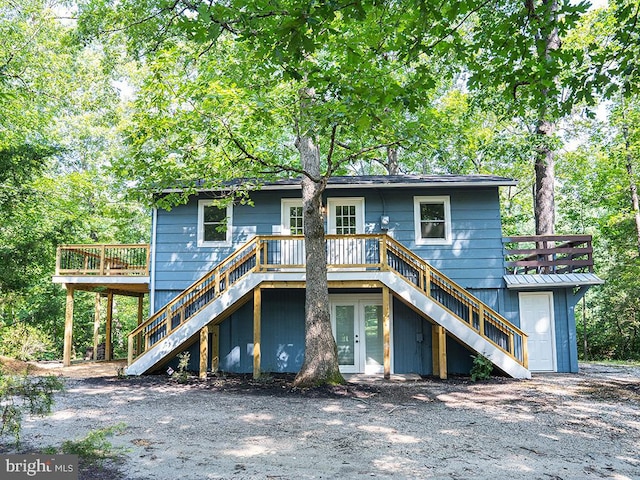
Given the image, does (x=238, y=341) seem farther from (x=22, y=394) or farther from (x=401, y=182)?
(x=22, y=394)

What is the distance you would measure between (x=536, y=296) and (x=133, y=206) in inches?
764

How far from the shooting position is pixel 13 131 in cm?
1980

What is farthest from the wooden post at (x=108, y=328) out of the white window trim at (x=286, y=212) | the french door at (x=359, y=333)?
→ the french door at (x=359, y=333)

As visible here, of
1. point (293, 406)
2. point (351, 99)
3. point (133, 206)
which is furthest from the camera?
point (133, 206)

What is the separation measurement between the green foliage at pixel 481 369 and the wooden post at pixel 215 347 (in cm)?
670

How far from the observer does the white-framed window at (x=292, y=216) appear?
46.1 ft

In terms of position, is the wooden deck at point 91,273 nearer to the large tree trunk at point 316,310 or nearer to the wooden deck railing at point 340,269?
the wooden deck railing at point 340,269

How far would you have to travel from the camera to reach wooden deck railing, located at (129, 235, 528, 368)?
1202cm

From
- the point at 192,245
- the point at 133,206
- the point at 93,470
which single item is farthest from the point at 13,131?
the point at 93,470

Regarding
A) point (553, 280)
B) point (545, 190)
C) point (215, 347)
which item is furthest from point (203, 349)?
point (545, 190)

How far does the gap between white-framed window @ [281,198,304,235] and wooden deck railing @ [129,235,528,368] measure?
2.32 feet

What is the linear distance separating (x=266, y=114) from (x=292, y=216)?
17.0 feet

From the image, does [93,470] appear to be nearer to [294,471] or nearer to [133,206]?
[294,471]

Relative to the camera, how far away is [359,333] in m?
13.5
